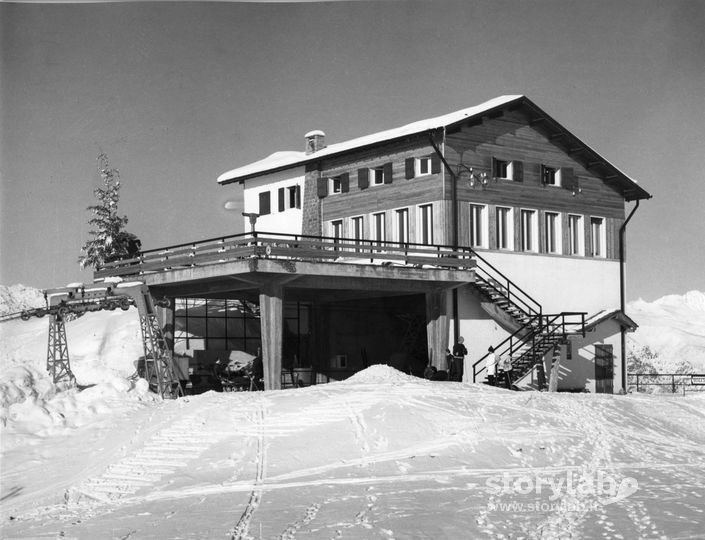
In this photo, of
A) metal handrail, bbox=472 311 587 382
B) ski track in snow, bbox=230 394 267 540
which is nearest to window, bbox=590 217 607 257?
metal handrail, bbox=472 311 587 382

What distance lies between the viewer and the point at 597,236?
115 feet

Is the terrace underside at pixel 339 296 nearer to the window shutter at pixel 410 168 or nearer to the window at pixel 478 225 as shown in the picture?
the window at pixel 478 225

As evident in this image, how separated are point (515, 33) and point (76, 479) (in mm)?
9466

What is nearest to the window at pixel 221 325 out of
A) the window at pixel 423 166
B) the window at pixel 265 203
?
the window at pixel 265 203

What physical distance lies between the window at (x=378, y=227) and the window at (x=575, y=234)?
20.9ft

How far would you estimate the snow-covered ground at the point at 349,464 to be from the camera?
11781mm

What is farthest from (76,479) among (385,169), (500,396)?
(385,169)

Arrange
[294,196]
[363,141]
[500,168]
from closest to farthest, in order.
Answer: [500,168] → [363,141] → [294,196]

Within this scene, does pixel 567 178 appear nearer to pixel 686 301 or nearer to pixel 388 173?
pixel 388 173

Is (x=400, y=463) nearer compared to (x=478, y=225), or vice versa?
(x=400, y=463)

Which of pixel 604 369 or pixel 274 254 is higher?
pixel 274 254

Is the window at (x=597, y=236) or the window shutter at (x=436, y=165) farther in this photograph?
the window at (x=597, y=236)

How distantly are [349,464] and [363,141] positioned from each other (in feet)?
64.1

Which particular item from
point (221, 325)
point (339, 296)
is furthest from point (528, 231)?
point (221, 325)
